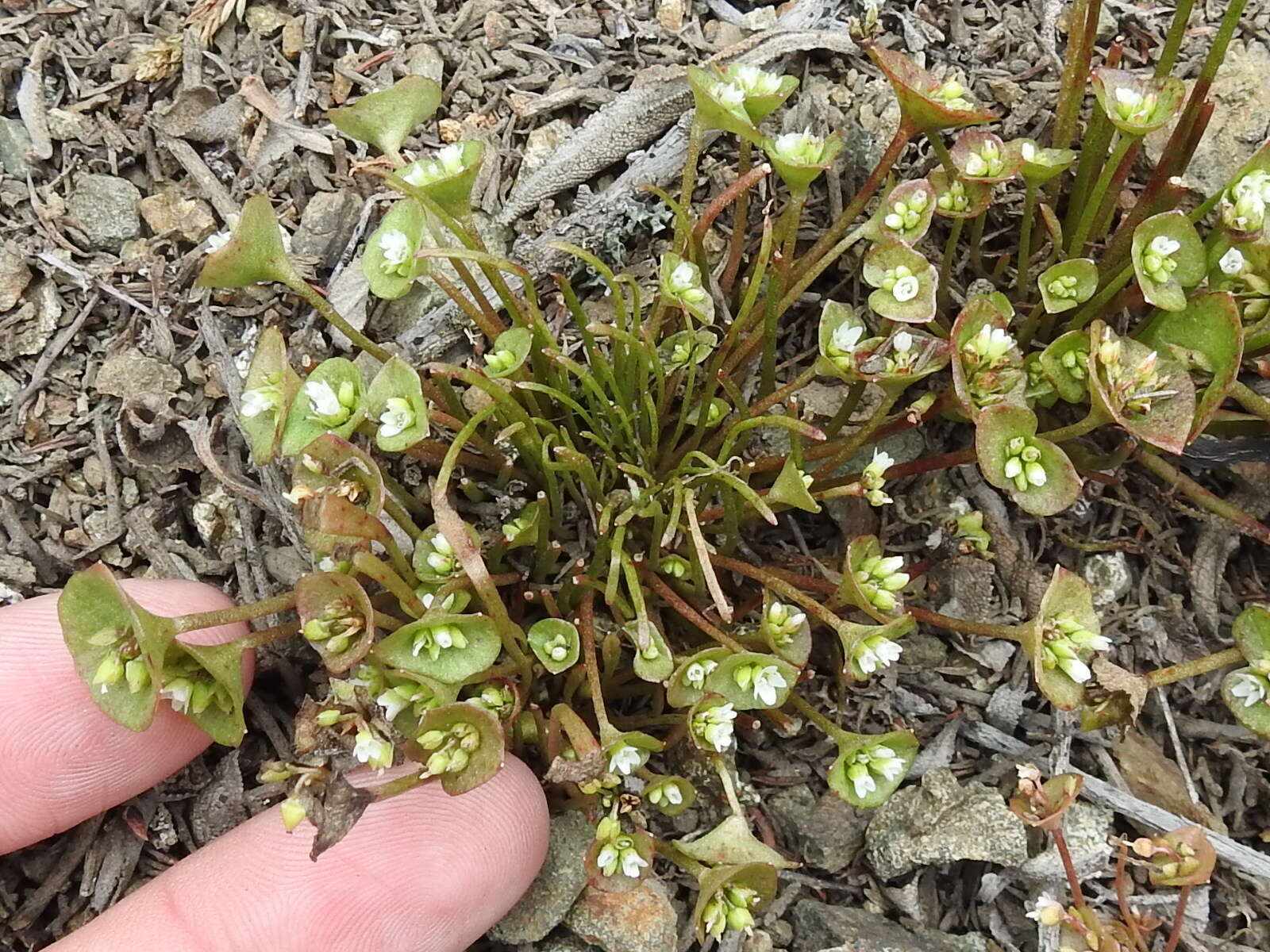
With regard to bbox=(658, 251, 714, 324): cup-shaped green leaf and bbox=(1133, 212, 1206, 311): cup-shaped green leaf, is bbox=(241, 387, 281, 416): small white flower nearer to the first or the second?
bbox=(658, 251, 714, 324): cup-shaped green leaf

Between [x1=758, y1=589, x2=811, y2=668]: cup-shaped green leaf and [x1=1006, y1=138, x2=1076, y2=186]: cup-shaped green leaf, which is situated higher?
[x1=1006, y1=138, x2=1076, y2=186]: cup-shaped green leaf

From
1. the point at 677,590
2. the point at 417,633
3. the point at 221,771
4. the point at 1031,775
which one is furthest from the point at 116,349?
the point at 1031,775

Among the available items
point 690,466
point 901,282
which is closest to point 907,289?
point 901,282

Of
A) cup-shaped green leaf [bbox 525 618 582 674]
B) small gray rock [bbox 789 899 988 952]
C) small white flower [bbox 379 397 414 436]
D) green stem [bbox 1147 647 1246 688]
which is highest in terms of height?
small white flower [bbox 379 397 414 436]

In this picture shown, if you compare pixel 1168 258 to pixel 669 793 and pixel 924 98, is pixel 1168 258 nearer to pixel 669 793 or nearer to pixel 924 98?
pixel 924 98

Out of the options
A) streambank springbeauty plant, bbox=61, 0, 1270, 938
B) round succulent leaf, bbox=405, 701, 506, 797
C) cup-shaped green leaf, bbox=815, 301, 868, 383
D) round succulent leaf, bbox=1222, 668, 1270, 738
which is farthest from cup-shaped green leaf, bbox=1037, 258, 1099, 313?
round succulent leaf, bbox=405, 701, 506, 797

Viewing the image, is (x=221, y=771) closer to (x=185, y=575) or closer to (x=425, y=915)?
(x=185, y=575)
